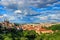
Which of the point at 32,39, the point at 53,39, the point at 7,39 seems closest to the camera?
the point at 7,39

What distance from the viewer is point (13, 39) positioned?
1730 cm

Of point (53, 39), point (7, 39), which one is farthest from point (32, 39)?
point (7, 39)

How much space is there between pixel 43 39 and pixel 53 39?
1348mm

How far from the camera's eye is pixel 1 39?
1727cm

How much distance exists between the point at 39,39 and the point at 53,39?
1.60m

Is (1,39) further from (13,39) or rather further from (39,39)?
(39,39)

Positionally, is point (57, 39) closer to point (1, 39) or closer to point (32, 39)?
point (32, 39)

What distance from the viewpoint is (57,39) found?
1844cm

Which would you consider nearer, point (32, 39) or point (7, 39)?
point (7, 39)

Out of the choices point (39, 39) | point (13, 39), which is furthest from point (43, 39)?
point (13, 39)

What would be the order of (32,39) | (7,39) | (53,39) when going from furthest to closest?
(32,39), (53,39), (7,39)

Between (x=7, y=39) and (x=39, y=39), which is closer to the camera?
(x=7, y=39)

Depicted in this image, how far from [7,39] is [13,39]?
61 cm

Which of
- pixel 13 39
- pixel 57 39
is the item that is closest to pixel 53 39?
pixel 57 39
